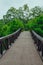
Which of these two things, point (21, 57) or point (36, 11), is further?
point (36, 11)

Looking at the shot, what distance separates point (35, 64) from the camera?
28.9ft

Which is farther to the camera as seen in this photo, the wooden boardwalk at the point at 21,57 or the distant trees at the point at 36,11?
the distant trees at the point at 36,11

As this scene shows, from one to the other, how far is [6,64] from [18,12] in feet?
281

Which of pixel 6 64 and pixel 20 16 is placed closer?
pixel 6 64

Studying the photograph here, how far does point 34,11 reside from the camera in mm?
94062

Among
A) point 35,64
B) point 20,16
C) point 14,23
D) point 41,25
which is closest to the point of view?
point 35,64

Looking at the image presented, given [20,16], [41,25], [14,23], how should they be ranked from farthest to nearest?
[20,16]
[14,23]
[41,25]

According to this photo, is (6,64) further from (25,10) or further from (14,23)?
(25,10)

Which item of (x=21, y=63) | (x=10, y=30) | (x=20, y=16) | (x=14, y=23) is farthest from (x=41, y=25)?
(x=20, y=16)

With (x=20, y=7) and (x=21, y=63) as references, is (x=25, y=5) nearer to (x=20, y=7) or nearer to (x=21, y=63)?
(x=20, y=7)

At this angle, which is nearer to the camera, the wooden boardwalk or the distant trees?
the wooden boardwalk

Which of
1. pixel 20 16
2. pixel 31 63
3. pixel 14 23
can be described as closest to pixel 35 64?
pixel 31 63

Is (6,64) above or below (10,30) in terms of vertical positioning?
above

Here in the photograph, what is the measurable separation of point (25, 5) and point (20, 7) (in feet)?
6.91
